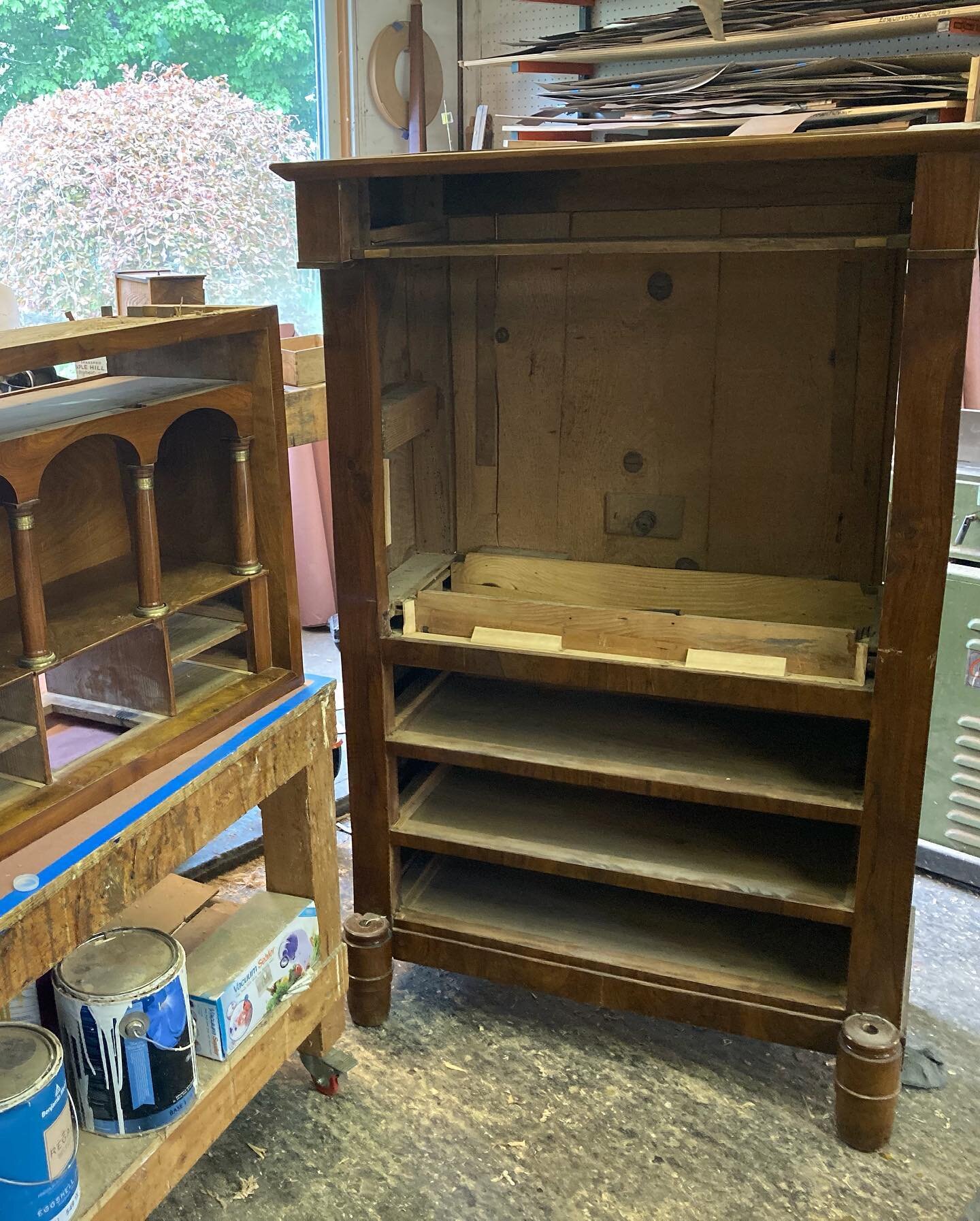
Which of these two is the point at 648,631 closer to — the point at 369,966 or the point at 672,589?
the point at 672,589

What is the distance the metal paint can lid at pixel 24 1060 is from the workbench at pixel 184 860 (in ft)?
0.40

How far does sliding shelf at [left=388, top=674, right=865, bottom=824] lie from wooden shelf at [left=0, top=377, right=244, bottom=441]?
63 cm

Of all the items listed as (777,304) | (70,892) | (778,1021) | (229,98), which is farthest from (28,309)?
(778,1021)

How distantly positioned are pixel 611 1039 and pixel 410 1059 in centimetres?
33

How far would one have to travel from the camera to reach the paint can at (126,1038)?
50.0 inches

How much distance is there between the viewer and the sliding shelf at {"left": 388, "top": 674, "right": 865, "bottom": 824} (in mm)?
1600

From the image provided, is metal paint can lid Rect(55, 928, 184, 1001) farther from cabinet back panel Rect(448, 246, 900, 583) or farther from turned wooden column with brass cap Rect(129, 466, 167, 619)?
cabinet back panel Rect(448, 246, 900, 583)

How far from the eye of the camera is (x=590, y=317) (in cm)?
184

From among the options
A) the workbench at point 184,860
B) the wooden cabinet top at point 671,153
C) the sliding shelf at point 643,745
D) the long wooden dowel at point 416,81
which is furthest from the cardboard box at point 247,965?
the long wooden dowel at point 416,81

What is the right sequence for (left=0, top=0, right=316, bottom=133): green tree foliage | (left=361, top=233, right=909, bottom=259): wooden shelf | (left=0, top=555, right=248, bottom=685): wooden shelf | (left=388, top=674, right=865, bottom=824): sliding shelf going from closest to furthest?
(left=0, top=555, right=248, bottom=685): wooden shelf
(left=361, top=233, right=909, bottom=259): wooden shelf
(left=388, top=674, right=865, bottom=824): sliding shelf
(left=0, top=0, right=316, bottom=133): green tree foliage

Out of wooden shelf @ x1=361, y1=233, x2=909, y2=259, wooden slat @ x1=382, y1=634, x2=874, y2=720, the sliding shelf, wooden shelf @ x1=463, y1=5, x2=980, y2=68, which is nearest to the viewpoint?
wooden shelf @ x1=361, y1=233, x2=909, y2=259

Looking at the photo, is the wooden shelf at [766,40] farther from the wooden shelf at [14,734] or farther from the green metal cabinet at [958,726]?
the wooden shelf at [14,734]

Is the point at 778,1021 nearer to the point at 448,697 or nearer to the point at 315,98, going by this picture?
the point at 448,697

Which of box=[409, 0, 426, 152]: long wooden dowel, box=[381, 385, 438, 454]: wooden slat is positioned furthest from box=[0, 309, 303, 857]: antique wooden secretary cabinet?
box=[409, 0, 426, 152]: long wooden dowel
